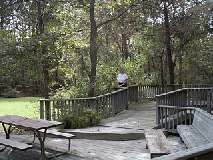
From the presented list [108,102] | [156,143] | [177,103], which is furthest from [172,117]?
[156,143]

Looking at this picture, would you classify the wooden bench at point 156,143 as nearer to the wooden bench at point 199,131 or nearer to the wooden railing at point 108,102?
the wooden bench at point 199,131

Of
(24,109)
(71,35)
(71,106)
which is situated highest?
(71,35)

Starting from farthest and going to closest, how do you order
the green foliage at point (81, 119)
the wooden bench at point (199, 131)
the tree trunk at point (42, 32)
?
the tree trunk at point (42, 32) → the green foliage at point (81, 119) → the wooden bench at point (199, 131)

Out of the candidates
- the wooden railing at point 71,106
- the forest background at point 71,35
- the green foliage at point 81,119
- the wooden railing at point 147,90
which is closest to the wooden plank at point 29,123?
the green foliage at point 81,119

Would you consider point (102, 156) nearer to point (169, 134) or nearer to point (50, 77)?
point (169, 134)

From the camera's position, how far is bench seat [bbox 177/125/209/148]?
689cm

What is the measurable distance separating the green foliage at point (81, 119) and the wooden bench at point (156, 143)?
9.60ft

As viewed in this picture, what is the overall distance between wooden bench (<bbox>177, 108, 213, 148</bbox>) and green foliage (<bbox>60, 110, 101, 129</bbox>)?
3.37m

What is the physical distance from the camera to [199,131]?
8.08 metres

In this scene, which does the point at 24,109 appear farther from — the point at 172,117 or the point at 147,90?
the point at 172,117

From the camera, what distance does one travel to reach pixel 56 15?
14984 millimetres

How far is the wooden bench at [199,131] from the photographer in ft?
22.4

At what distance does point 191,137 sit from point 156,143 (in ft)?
2.48

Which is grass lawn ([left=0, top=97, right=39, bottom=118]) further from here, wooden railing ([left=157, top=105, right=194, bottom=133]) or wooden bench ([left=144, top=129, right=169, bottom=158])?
wooden bench ([left=144, top=129, right=169, bottom=158])
